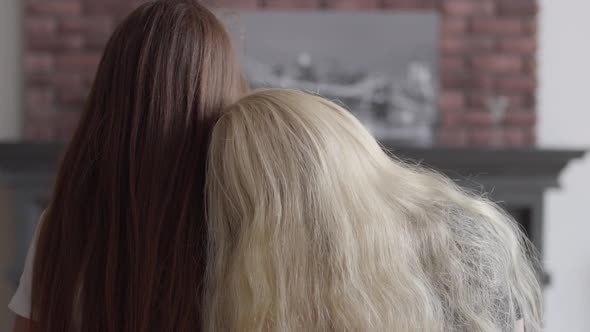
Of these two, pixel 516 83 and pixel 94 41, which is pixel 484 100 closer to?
pixel 516 83

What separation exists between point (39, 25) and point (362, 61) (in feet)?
4.16

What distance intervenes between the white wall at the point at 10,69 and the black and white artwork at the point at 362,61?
908mm

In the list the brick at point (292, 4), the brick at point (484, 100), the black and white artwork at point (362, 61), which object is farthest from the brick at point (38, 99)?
the brick at point (484, 100)

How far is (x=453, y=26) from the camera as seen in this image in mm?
2936

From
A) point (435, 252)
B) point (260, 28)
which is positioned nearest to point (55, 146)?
point (260, 28)

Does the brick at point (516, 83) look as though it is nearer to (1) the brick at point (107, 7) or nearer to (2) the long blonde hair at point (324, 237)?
(1) the brick at point (107, 7)

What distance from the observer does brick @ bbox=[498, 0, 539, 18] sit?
9.61 feet

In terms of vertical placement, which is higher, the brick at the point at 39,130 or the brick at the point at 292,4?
the brick at the point at 292,4

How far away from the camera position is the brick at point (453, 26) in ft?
9.62

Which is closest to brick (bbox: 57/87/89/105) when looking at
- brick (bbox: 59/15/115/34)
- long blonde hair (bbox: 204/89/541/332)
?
brick (bbox: 59/15/115/34)

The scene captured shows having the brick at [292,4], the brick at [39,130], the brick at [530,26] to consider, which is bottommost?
the brick at [39,130]

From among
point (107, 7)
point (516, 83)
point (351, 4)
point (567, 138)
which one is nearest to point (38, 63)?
point (107, 7)

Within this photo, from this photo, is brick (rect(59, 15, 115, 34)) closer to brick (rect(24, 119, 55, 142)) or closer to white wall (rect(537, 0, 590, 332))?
brick (rect(24, 119, 55, 142))

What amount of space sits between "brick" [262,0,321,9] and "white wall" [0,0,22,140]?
0.99 metres
